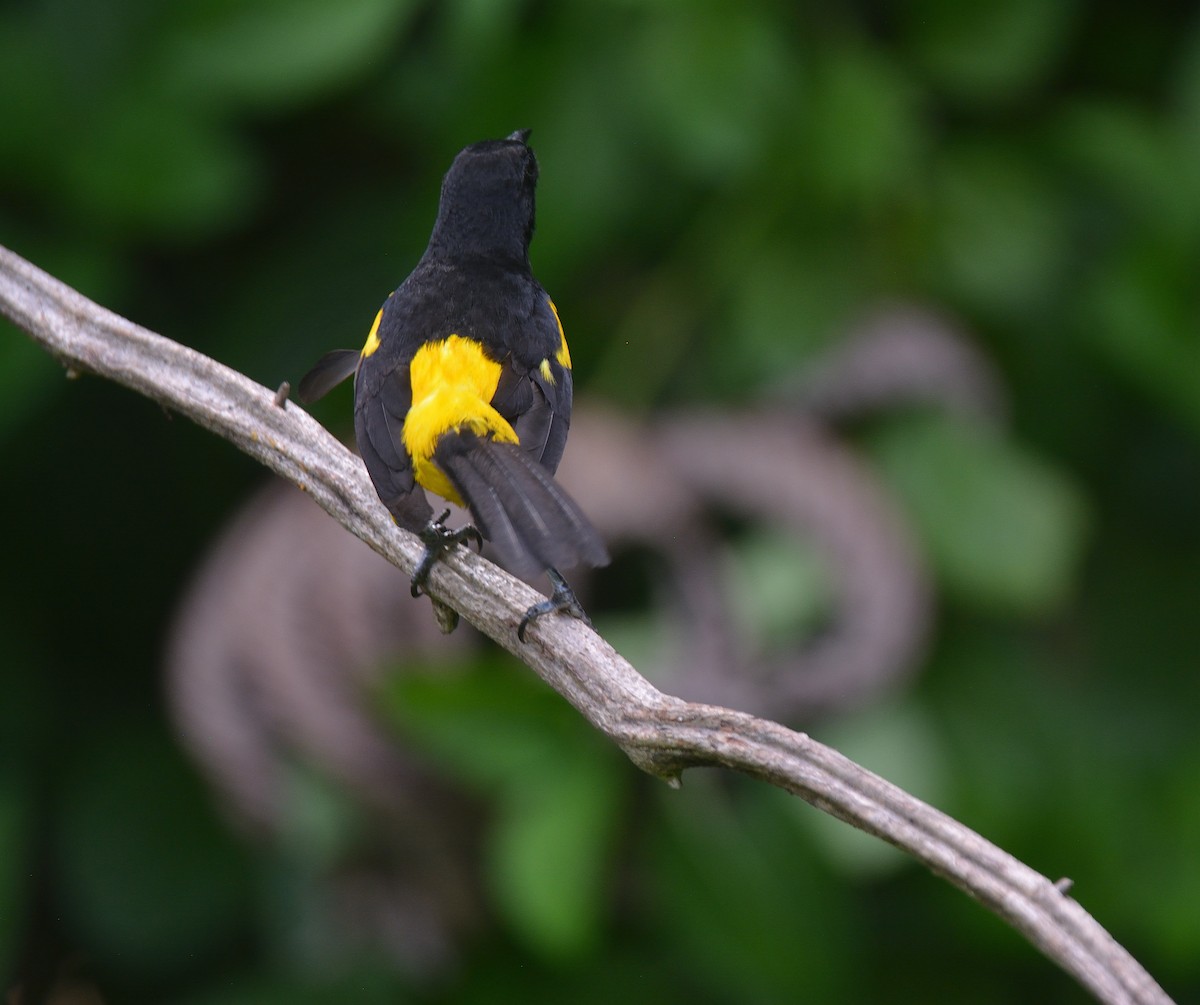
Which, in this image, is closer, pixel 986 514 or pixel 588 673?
pixel 588 673

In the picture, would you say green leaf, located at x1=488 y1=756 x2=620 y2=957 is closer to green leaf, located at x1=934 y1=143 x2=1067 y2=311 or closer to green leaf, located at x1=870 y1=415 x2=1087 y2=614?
green leaf, located at x1=870 y1=415 x2=1087 y2=614

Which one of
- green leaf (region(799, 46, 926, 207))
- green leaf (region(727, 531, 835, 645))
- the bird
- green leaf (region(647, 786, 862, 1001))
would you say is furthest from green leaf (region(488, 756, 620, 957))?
green leaf (region(799, 46, 926, 207))

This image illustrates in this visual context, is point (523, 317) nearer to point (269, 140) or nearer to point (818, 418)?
point (818, 418)

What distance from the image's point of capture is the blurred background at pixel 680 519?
9.91ft

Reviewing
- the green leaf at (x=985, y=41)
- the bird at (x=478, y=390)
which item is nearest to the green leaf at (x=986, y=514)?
the green leaf at (x=985, y=41)

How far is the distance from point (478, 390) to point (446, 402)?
0.22 feet

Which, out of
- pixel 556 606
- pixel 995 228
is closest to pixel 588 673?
pixel 556 606

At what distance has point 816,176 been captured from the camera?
3363 millimetres

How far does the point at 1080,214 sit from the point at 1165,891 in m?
1.68

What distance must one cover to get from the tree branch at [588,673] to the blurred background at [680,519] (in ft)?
3.19

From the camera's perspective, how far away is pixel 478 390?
207cm

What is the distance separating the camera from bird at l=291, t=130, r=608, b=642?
5.68ft

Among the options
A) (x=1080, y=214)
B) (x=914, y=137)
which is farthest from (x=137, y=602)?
(x=1080, y=214)

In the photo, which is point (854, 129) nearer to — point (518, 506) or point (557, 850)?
point (557, 850)
